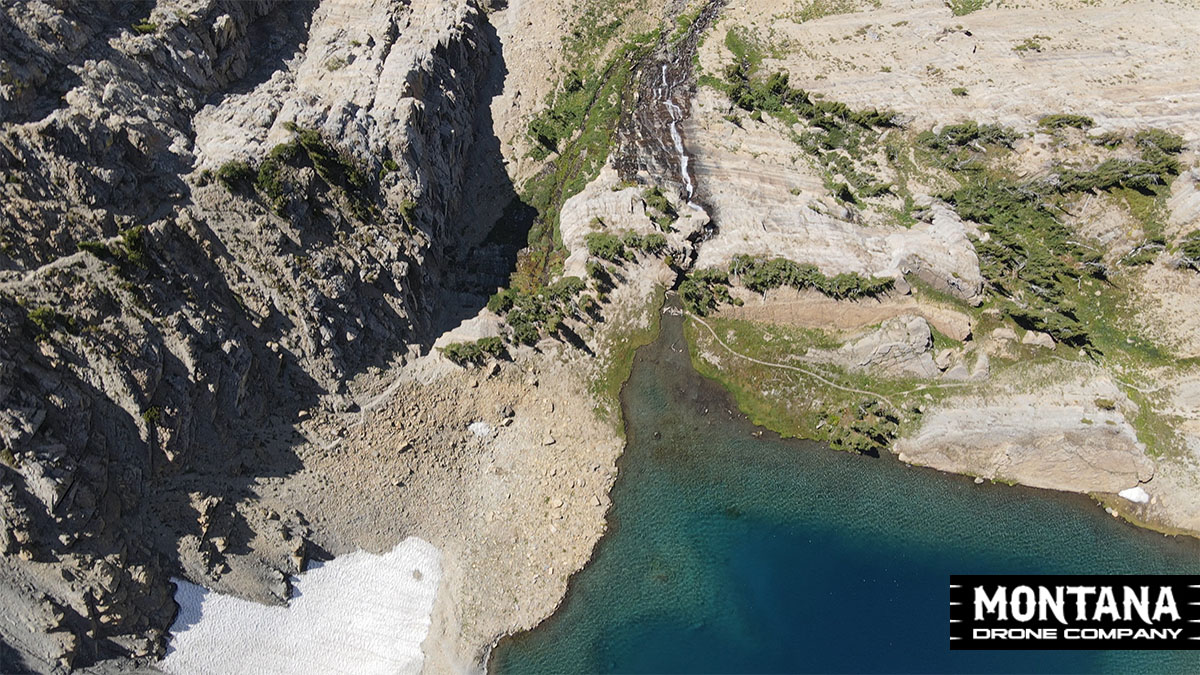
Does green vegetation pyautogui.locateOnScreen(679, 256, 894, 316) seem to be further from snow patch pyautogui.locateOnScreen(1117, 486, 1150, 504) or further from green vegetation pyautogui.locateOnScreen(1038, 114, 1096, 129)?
green vegetation pyautogui.locateOnScreen(1038, 114, 1096, 129)

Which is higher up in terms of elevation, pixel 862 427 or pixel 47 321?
pixel 47 321

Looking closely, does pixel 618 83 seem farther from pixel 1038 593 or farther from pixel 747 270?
pixel 1038 593

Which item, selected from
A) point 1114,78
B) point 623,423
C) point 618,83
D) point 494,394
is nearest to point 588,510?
point 623,423

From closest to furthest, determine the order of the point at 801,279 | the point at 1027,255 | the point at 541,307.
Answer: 1. the point at 541,307
2. the point at 801,279
3. the point at 1027,255

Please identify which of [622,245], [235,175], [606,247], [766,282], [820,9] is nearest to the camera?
[235,175]

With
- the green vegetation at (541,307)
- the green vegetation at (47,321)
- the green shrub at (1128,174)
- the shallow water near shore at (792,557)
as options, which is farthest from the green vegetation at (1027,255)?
the green vegetation at (47,321)

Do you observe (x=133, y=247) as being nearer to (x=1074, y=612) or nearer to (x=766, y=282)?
(x=766, y=282)

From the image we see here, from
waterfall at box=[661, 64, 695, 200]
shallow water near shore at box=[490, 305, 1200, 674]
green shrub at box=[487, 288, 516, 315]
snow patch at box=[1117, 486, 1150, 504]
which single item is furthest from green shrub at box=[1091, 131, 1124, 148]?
green shrub at box=[487, 288, 516, 315]

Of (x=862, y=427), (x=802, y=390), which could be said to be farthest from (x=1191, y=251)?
(x=802, y=390)
